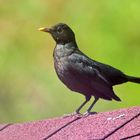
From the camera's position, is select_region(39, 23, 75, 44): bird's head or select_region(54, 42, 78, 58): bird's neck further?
select_region(39, 23, 75, 44): bird's head

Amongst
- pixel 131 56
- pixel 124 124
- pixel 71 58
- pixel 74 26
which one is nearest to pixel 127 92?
pixel 131 56

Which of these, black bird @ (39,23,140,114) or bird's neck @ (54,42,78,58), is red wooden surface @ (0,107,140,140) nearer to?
black bird @ (39,23,140,114)

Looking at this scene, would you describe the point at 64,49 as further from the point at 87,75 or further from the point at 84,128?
the point at 84,128

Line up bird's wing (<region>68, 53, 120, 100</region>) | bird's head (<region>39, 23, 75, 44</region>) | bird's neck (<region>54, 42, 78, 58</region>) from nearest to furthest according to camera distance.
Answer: bird's wing (<region>68, 53, 120, 100</region>), bird's neck (<region>54, 42, 78, 58</region>), bird's head (<region>39, 23, 75, 44</region>)

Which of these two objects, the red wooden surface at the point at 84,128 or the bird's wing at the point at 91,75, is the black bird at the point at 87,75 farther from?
the red wooden surface at the point at 84,128

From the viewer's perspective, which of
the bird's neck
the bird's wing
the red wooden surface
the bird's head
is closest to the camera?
the red wooden surface

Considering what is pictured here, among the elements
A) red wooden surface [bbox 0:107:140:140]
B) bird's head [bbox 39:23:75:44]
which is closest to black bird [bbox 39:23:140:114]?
bird's head [bbox 39:23:75:44]

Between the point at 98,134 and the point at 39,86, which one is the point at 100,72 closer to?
the point at 98,134

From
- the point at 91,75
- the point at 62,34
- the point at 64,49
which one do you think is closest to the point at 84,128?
the point at 91,75
